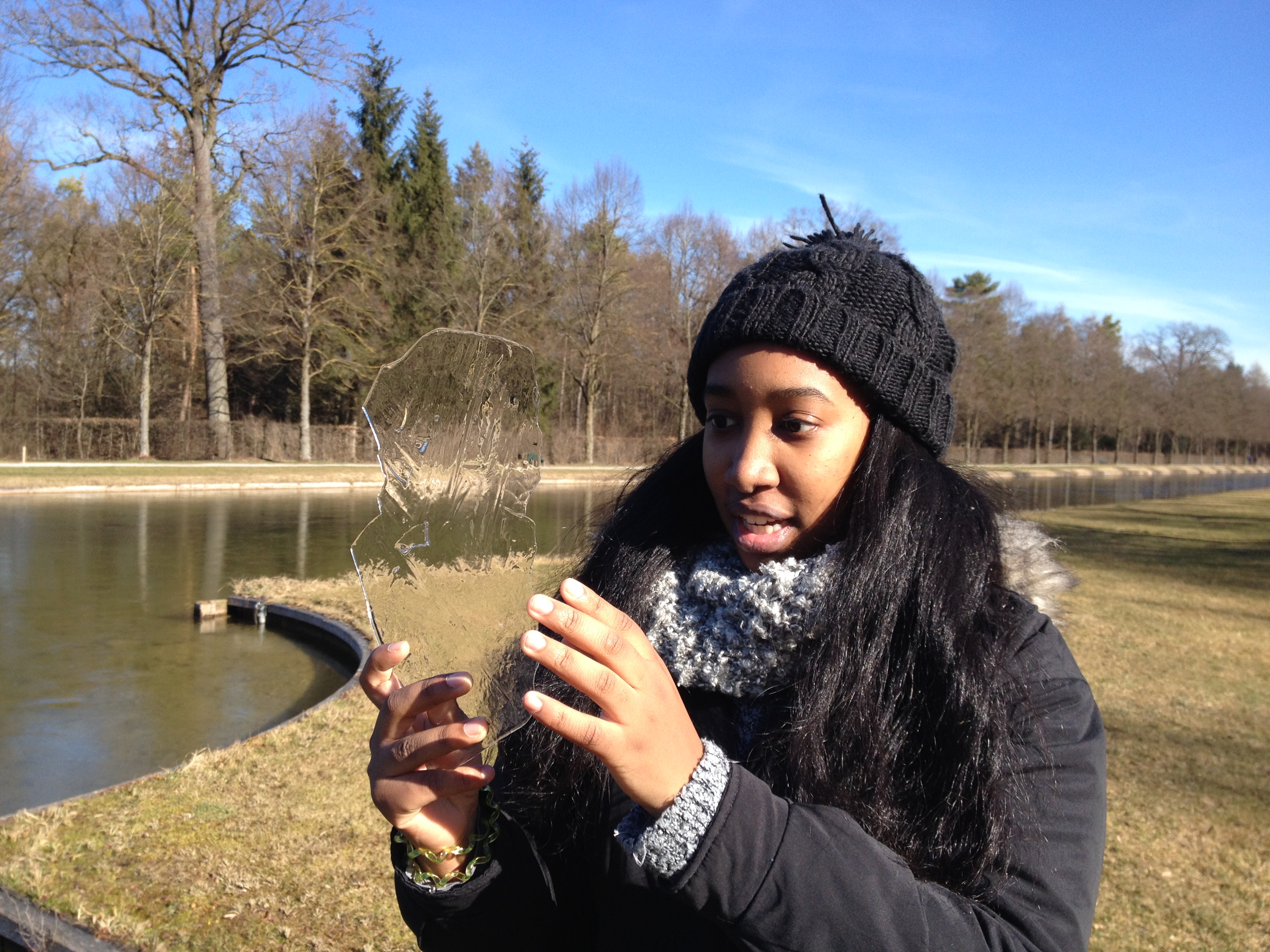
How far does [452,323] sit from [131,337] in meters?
12.1

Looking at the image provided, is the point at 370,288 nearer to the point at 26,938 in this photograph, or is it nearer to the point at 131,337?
the point at 131,337

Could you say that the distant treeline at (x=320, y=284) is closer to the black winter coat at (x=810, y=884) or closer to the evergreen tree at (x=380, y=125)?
the evergreen tree at (x=380, y=125)

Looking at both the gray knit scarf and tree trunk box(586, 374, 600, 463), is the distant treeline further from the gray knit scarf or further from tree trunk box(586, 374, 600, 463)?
the gray knit scarf

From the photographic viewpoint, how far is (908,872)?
1.10 metres

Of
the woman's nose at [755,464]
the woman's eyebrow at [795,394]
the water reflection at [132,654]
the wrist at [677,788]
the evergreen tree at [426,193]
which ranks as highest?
the evergreen tree at [426,193]

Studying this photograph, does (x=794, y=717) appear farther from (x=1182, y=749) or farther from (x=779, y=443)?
(x=1182, y=749)

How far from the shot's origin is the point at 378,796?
125 cm

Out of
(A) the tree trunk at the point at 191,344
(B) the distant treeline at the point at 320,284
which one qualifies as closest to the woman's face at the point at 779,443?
(B) the distant treeline at the point at 320,284

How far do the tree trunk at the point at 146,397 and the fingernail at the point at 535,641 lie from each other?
32.4 metres

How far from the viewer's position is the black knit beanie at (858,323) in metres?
1.41

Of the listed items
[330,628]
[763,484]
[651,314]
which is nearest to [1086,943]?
[763,484]

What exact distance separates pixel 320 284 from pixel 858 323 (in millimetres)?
28368

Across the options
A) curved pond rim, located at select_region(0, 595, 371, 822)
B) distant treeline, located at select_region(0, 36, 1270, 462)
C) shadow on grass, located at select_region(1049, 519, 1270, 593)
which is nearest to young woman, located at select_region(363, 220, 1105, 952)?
curved pond rim, located at select_region(0, 595, 371, 822)

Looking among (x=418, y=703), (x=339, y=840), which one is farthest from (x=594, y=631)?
(x=339, y=840)
